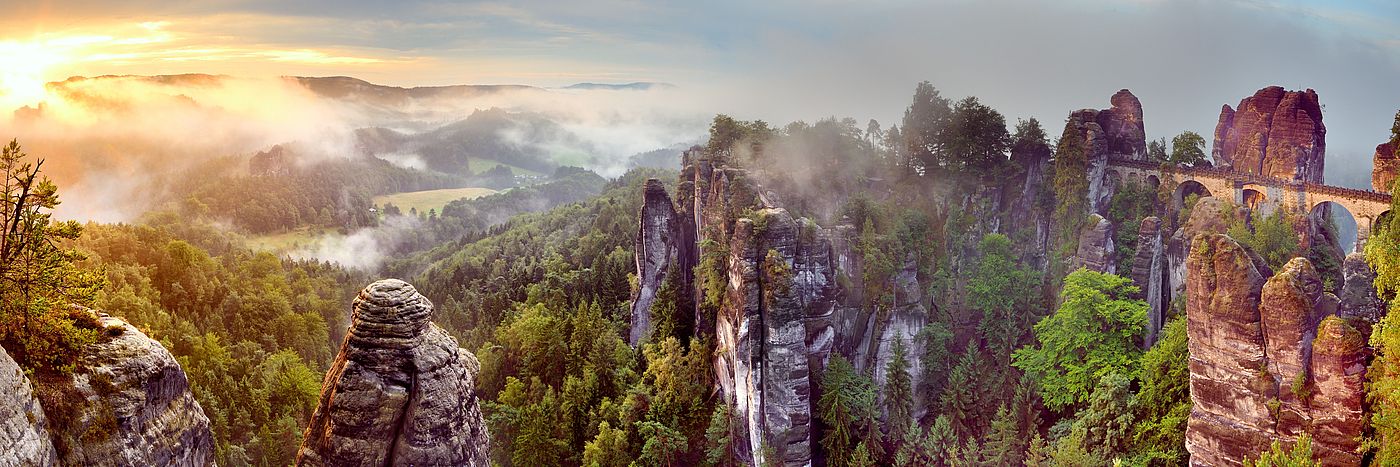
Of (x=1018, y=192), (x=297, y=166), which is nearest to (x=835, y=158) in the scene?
(x=1018, y=192)

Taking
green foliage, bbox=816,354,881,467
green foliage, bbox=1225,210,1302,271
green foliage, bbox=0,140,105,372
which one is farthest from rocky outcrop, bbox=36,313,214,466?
green foliage, bbox=1225,210,1302,271

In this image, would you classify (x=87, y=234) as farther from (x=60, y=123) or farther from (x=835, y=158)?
(x=835, y=158)

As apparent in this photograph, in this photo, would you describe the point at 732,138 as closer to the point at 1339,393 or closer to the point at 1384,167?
the point at 1339,393

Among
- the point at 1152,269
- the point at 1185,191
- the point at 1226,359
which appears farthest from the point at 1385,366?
the point at 1185,191

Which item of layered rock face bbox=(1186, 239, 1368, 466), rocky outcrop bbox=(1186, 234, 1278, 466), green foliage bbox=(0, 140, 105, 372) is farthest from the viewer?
rocky outcrop bbox=(1186, 234, 1278, 466)

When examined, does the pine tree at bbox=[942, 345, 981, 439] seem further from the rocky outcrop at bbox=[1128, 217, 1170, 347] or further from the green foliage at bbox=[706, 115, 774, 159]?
the green foliage at bbox=[706, 115, 774, 159]

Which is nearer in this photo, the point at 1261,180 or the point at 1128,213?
the point at 1261,180
